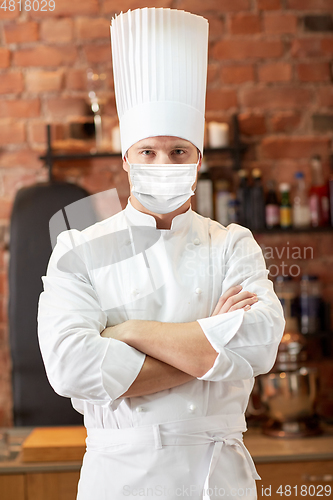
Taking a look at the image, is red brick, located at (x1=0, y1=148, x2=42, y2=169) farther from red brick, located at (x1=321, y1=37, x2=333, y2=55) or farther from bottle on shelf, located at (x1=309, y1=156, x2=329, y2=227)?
red brick, located at (x1=321, y1=37, x2=333, y2=55)

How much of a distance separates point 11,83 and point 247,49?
31.2 inches

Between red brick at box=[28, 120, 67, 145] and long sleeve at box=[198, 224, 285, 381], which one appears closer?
long sleeve at box=[198, 224, 285, 381]

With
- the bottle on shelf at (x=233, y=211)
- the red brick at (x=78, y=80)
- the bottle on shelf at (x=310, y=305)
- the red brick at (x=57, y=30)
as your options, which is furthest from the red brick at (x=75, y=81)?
the bottle on shelf at (x=310, y=305)

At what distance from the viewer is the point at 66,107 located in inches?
71.2

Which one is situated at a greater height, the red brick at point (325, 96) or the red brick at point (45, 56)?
the red brick at point (45, 56)

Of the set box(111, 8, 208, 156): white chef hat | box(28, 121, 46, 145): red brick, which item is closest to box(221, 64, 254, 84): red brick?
box(28, 121, 46, 145): red brick

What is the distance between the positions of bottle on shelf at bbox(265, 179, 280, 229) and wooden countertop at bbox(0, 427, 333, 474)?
2.08ft

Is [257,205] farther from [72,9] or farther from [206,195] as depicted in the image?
[72,9]

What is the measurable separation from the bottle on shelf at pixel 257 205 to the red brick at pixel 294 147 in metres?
0.13

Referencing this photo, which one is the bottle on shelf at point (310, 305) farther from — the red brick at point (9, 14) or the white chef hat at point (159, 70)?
the red brick at point (9, 14)

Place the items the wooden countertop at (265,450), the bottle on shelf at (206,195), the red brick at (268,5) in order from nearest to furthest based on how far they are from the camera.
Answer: the wooden countertop at (265,450) → the bottle on shelf at (206,195) → the red brick at (268,5)

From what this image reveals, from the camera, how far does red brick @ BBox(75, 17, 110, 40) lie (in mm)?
1770

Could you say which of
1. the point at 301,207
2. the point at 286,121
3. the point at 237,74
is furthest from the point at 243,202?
the point at 237,74

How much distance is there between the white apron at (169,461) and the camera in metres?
0.81
